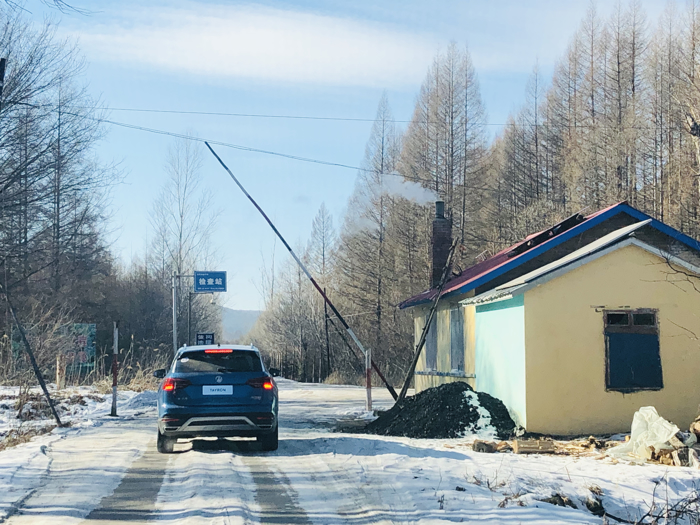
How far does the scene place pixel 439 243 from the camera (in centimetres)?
2434

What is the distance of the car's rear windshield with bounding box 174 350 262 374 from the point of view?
34.7 feet

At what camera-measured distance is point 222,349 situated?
1082cm

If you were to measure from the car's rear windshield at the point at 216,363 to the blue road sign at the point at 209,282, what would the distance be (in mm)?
25364

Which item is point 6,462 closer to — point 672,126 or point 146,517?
point 146,517

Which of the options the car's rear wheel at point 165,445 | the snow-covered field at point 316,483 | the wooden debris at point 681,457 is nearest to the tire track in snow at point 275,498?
the snow-covered field at point 316,483

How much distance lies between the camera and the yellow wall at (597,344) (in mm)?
13383

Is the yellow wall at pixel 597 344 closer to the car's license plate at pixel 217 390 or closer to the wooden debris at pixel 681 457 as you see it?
the wooden debris at pixel 681 457

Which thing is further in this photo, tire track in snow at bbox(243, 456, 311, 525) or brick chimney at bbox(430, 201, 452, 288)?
brick chimney at bbox(430, 201, 452, 288)

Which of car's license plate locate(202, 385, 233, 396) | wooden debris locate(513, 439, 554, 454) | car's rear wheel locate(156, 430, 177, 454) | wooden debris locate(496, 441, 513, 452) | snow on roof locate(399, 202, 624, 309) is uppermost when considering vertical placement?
snow on roof locate(399, 202, 624, 309)

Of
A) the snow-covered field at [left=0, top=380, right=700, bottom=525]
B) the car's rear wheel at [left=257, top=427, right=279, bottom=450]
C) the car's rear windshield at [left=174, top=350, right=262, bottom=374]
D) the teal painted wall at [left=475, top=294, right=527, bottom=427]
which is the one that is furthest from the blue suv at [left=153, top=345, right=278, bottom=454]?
the teal painted wall at [left=475, top=294, right=527, bottom=427]

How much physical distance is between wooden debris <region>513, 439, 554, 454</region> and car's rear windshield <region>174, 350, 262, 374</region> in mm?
4329

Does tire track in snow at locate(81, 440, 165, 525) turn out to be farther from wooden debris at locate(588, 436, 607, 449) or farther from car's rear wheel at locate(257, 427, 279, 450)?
wooden debris at locate(588, 436, 607, 449)

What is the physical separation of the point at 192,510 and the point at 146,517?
0.43 m

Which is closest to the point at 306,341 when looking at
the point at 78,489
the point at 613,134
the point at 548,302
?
the point at 613,134
